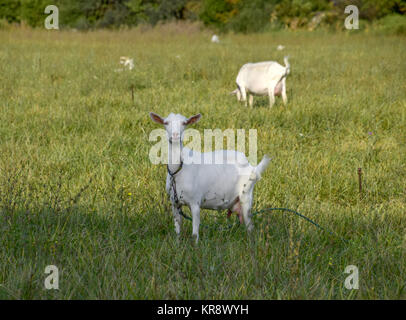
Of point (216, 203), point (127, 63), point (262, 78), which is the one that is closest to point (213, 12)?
point (127, 63)

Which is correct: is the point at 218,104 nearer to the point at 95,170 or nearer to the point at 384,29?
the point at 95,170

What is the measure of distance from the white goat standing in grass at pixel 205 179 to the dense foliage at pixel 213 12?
20.4 metres

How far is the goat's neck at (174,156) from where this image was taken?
283 cm

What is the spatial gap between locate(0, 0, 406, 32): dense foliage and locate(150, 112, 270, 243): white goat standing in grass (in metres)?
20.4

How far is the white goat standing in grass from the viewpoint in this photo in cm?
285

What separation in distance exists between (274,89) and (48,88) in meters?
4.00

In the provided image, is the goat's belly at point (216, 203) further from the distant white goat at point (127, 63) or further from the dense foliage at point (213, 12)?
the dense foliage at point (213, 12)

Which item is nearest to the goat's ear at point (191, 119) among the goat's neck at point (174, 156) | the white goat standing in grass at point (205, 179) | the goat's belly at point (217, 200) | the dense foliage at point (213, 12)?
the white goat standing in grass at point (205, 179)

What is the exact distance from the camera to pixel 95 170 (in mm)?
4445

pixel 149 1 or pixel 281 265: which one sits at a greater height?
pixel 149 1

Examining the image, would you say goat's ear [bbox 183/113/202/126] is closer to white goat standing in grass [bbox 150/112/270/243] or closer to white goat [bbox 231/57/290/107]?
white goat standing in grass [bbox 150/112/270/243]

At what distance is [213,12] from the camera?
35156mm

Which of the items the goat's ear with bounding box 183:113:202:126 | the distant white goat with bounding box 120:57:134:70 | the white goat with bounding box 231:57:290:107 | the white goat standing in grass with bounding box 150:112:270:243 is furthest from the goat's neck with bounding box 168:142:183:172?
the distant white goat with bounding box 120:57:134:70
